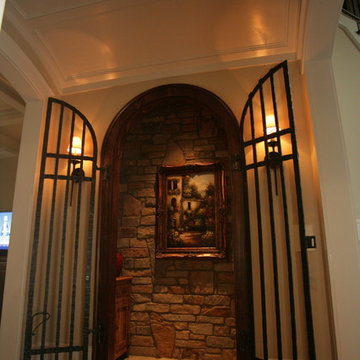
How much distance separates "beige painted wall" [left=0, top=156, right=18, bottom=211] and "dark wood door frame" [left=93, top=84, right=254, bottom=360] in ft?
9.59

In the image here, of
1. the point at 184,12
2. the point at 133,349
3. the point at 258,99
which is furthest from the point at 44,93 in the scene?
the point at 133,349

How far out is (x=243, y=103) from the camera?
105 inches

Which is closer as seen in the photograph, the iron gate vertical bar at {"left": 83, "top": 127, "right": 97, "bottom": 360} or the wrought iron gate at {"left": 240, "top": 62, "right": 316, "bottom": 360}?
the wrought iron gate at {"left": 240, "top": 62, "right": 316, "bottom": 360}

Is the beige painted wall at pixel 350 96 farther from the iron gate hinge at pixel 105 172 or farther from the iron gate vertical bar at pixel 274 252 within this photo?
the iron gate hinge at pixel 105 172

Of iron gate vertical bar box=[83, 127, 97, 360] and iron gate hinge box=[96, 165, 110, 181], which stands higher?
iron gate hinge box=[96, 165, 110, 181]

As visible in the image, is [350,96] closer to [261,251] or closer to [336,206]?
[336,206]

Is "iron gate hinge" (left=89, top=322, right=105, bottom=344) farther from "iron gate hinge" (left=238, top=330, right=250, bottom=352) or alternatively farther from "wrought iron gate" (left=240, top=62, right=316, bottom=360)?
"wrought iron gate" (left=240, top=62, right=316, bottom=360)

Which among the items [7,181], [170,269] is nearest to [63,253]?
[170,269]

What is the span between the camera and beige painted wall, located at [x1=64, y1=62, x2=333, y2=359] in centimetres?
208

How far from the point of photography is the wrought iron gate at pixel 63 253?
239 centimetres

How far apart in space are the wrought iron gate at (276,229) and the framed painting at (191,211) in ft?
3.95

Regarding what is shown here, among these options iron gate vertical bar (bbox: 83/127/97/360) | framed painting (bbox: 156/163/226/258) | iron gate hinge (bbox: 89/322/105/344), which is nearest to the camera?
iron gate vertical bar (bbox: 83/127/97/360)

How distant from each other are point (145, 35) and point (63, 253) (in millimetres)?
1952

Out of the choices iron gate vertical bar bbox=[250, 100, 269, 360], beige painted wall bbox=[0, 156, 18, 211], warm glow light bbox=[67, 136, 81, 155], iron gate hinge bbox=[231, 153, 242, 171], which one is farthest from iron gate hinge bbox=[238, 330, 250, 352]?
beige painted wall bbox=[0, 156, 18, 211]
